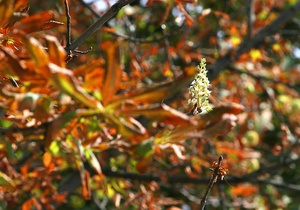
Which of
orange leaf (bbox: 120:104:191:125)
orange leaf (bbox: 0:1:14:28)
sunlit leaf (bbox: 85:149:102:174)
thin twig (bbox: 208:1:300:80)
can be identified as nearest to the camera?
orange leaf (bbox: 120:104:191:125)

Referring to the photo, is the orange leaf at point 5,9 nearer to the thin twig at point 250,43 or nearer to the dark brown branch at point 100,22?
the dark brown branch at point 100,22

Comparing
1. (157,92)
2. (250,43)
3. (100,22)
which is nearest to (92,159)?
(100,22)

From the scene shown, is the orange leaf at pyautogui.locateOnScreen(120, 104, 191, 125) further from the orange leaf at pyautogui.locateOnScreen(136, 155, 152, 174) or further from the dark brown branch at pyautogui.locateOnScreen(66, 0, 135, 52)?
the dark brown branch at pyautogui.locateOnScreen(66, 0, 135, 52)

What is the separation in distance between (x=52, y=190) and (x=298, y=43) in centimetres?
265

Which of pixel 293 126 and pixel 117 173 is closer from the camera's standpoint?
pixel 117 173

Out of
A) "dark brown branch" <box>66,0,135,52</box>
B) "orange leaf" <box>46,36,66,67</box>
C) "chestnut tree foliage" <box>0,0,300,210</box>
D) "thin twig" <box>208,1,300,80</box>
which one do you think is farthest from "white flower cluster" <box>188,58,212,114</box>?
"thin twig" <box>208,1,300,80</box>

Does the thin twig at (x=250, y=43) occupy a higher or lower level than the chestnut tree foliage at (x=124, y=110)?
higher

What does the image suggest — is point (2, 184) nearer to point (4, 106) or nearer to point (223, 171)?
point (4, 106)

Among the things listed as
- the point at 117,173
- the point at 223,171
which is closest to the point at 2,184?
the point at 223,171

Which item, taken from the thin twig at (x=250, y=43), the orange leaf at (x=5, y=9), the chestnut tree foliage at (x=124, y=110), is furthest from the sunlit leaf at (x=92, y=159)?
the thin twig at (x=250, y=43)

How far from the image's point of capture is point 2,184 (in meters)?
0.98

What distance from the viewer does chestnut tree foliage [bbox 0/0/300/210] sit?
2.18 ft

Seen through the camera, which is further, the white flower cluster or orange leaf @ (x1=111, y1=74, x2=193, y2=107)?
the white flower cluster

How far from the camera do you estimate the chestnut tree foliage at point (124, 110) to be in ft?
2.18
